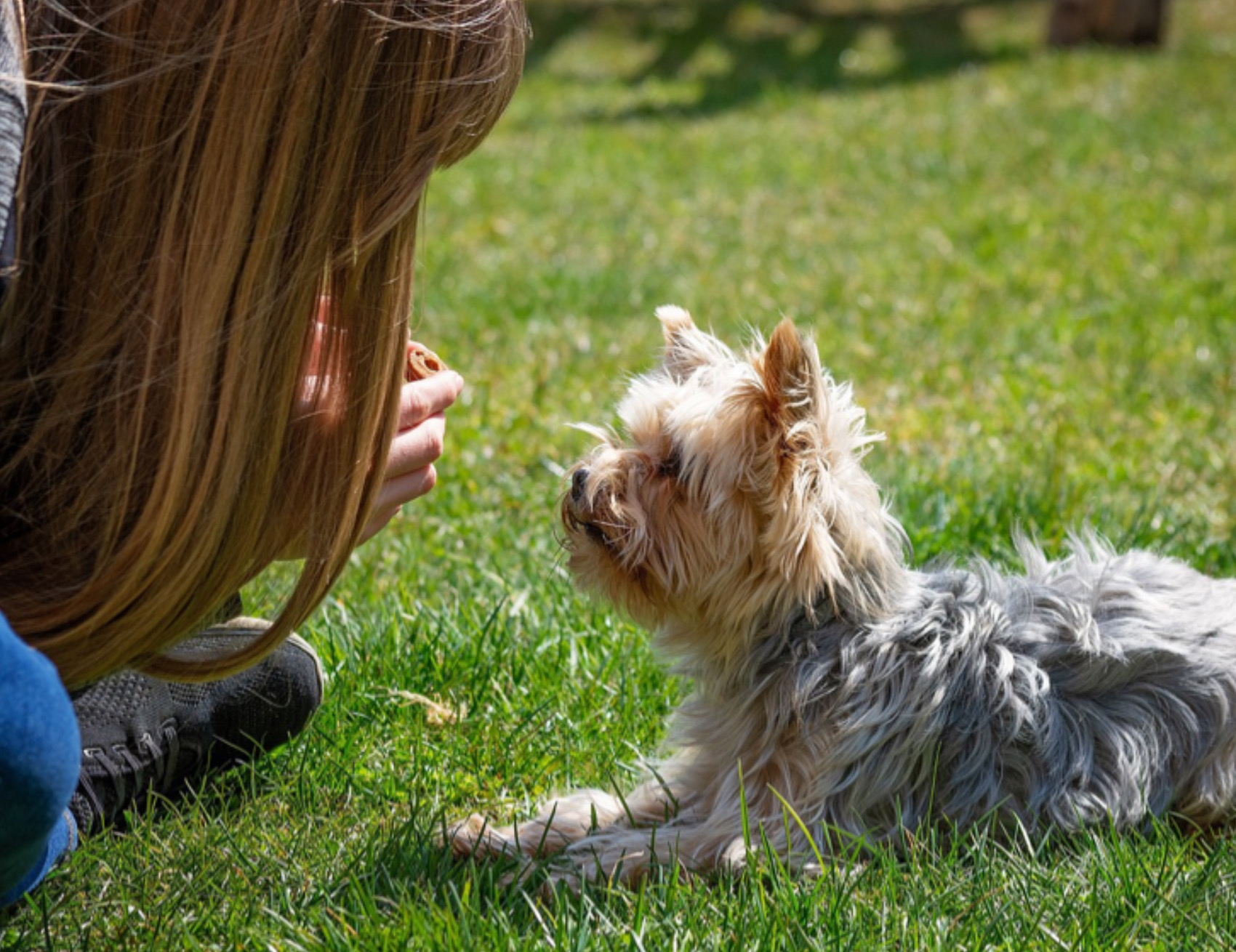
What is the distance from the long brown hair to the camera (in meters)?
2.00

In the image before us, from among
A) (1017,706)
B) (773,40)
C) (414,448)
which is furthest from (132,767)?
(773,40)

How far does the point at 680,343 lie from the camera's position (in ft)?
10.3

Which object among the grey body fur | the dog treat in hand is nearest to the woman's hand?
the dog treat in hand

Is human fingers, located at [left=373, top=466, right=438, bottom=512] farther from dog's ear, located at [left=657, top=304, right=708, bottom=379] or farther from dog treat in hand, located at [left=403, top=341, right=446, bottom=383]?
dog's ear, located at [left=657, top=304, right=708, bottom=379]

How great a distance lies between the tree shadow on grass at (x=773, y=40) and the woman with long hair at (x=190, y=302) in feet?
33.4

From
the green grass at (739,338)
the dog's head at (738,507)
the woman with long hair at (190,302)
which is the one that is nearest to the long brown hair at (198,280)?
the woman with long hair at (190,302)

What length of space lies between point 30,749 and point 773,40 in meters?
14.3

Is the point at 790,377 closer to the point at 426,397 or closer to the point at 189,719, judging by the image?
the point at 426,397

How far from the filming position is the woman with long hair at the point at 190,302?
6.51 feet

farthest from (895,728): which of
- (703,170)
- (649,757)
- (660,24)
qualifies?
(660,24)

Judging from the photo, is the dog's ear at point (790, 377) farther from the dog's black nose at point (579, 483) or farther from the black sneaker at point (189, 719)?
the black sneaker at point (189, 719)

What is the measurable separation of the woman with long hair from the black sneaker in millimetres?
600

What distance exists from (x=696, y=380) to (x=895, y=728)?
0.80m

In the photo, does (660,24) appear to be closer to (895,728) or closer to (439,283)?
(439,283)
